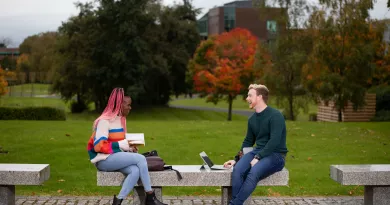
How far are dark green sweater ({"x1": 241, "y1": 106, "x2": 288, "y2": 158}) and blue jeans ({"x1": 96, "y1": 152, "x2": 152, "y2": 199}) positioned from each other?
1576mm

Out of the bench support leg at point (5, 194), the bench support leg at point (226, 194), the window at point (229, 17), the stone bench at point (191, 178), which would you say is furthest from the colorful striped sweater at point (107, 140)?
the window at point (229, 17)

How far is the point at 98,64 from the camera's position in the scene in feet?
156

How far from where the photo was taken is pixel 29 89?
70188mm

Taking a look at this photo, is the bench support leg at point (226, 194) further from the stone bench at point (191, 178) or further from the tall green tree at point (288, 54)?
the tall green tree at point (288, 54)

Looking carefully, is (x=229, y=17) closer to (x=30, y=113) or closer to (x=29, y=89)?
(x=29, y=89)

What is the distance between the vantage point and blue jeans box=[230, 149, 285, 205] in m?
8.11

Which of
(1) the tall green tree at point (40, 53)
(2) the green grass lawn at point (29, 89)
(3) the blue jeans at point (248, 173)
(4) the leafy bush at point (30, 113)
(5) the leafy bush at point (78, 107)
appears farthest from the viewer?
(2) the green grass lawn at point (29, 89)

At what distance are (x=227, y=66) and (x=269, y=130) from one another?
37.9 meters

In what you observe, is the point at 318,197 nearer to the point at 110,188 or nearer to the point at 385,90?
the point at 110,188

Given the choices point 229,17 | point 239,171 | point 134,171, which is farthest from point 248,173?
point 229,17

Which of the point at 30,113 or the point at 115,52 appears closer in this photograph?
the point at 30,113

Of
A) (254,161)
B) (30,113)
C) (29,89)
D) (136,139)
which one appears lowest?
(29,89)

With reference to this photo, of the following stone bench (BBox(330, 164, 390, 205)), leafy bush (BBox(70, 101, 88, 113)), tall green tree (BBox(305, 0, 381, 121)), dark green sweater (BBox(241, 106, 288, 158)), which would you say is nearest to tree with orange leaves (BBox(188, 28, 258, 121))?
leafy bush (BBox(70, 101, 88, 113))

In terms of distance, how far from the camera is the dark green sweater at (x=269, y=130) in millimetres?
8164
